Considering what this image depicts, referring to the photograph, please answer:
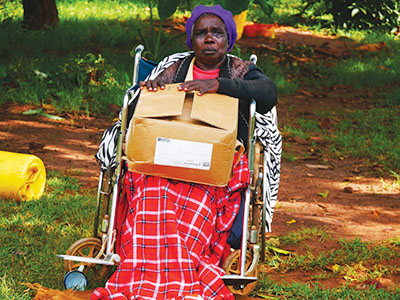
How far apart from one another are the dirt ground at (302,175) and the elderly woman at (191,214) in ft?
3.57

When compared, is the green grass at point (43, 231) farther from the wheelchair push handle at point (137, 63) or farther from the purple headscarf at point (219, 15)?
the purple headscarf at point (219, 15)

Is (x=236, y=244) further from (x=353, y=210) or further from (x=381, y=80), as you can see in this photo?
(x=381, y=80)

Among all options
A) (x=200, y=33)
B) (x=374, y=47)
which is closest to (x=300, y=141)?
(x=200, y=33)

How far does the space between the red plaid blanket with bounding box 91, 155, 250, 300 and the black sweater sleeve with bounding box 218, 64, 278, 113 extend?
356 millimetres

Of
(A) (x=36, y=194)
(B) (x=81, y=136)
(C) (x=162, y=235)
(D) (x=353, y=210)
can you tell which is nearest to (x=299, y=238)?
(D) (x=353, y=210)

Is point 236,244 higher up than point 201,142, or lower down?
lower down

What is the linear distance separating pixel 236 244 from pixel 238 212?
18cm

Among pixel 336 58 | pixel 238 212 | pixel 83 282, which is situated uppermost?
pixel 238 212

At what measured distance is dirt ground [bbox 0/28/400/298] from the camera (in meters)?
4.74

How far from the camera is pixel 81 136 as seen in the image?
6410 mm

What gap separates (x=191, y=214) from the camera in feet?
11.2

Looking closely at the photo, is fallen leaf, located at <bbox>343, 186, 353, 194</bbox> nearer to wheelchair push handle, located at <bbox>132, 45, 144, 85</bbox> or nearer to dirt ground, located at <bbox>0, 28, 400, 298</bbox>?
dirt ground, located at <bbox>0, 28, 400, 298</bbox>

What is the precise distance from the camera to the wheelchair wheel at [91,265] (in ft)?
11.1

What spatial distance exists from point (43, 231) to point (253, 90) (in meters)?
1.74
